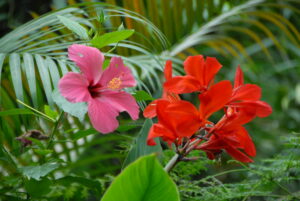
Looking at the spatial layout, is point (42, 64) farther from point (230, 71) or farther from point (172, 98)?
point (230, 71)

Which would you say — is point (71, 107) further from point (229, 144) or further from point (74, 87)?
point (229, 144)

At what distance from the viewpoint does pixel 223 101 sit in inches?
20.0

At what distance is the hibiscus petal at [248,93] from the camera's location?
1.73ft

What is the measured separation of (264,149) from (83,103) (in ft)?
6.90

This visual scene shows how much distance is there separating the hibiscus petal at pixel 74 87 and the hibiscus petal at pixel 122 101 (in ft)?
0.09

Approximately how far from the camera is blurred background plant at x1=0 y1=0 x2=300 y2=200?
65cm

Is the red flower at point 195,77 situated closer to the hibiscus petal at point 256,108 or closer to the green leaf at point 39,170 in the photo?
the hibiscus petal at point 256,108

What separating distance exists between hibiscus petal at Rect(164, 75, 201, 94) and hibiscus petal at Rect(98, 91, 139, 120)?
41 mm

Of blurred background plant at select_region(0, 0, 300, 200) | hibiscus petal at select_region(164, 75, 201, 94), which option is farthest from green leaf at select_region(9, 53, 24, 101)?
hibiscus petal at select_region(164, 75, 201, 94)

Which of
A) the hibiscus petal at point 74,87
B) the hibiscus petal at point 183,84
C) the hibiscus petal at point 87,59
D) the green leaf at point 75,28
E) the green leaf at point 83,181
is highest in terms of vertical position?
the green leaf at point 75,28

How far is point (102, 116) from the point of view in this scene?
523 mm

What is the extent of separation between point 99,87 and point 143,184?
151 mm

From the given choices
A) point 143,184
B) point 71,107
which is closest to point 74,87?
point 71,107

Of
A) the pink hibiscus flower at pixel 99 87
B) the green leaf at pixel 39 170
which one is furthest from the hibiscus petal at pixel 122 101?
the green leaf at pixel 39 170
